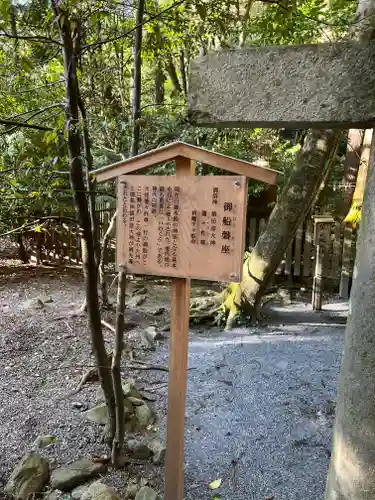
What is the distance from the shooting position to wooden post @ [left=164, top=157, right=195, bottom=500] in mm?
2047

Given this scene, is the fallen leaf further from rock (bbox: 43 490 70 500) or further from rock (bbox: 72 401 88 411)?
rock (bbox: 72 401 88 411)

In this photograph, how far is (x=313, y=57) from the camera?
1548mm

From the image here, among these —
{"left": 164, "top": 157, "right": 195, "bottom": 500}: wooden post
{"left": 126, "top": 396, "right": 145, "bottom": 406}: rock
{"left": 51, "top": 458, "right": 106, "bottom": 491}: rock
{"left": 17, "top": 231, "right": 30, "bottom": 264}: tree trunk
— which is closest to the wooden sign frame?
{"left": 164, "top": 157, "right": 195, "bottom": 500}: wooden post

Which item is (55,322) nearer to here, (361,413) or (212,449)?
(212,449)

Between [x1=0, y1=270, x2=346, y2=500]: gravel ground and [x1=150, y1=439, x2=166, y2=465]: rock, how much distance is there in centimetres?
7

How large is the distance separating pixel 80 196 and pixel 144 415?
2156mm

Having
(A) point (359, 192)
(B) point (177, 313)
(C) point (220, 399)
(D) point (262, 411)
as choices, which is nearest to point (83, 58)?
(B) point (177, 313)

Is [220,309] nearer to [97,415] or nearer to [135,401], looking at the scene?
[135,401]

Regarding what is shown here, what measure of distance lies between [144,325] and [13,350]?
1.89m

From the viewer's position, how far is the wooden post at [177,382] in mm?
2047

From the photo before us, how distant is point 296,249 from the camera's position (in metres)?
8.09

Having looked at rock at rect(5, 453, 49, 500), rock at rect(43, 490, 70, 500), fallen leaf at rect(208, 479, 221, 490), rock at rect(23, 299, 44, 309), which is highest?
rock at rect(5, 453, 49, 500)

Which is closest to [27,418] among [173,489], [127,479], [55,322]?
[127,479]

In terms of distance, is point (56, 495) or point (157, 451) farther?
point (157, 451)
